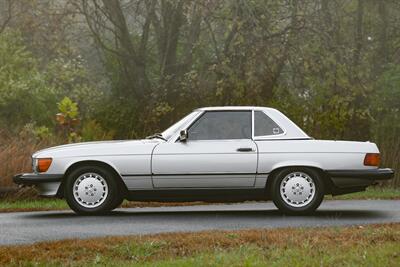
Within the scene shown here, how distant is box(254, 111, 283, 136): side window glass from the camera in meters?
13.6

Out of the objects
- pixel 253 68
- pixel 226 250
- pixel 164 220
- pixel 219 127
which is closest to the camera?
pixel 226 250

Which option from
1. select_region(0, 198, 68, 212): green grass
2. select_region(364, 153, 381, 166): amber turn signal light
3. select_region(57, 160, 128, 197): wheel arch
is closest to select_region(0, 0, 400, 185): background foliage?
select_region(0, 198, 68, 212): green grass

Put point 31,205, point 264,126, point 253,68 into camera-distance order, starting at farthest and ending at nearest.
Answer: point 253,68 < point 31,205 < point 264,126

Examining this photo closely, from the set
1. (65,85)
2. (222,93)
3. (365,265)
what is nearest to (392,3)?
(222,93)

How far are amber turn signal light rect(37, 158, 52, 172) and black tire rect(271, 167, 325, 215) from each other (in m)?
3.22

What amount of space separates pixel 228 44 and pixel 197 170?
42.4ft

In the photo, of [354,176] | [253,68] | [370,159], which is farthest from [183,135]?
[253,68]

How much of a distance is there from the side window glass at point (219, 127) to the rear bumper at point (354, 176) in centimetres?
136

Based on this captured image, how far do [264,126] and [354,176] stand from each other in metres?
1.47

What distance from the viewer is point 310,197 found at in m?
13.3

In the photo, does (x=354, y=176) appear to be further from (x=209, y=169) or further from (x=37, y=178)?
(x=37, y=178)

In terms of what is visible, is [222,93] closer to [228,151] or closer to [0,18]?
[228,151]

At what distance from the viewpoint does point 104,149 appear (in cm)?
1344

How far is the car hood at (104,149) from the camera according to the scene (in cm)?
1340
